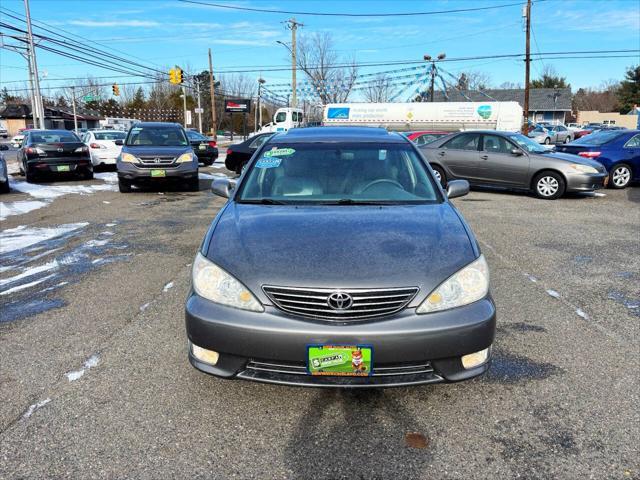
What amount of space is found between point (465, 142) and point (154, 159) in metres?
7.38

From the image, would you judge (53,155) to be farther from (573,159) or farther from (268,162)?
(573,159)

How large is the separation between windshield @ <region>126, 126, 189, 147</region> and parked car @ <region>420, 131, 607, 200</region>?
643 centimetres

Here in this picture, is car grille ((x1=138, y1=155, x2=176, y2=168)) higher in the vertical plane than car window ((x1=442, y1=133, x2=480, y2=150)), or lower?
lower

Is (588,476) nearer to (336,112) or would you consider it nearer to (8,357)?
(8,357)

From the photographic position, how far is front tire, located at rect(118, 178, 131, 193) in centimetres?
1170

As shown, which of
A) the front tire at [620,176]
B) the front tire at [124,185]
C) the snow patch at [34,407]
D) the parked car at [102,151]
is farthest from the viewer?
the parked car at [102,151]

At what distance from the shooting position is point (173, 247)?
667 centimetres

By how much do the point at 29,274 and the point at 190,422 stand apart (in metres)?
3.74

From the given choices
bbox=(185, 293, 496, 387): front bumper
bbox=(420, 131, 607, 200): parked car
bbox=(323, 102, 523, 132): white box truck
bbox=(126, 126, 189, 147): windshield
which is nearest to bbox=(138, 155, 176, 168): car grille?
bbox=(126, 126, 189, 147): windshield

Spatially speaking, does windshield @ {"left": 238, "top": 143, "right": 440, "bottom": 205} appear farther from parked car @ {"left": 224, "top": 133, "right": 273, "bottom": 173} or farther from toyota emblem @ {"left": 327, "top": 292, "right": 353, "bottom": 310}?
parked car @ {"left": 224, "top": 133, "right": 273, "bottom": 173}

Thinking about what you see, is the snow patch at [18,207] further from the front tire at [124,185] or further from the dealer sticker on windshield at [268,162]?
the dealer sticker on windshield at [268,162]

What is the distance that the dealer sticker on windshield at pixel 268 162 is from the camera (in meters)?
3.98

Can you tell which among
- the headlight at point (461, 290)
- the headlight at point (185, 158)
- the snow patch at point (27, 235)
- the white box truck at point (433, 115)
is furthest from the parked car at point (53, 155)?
the white box truck at point (433, 115)

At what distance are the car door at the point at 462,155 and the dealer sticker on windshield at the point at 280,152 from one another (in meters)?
8.76
